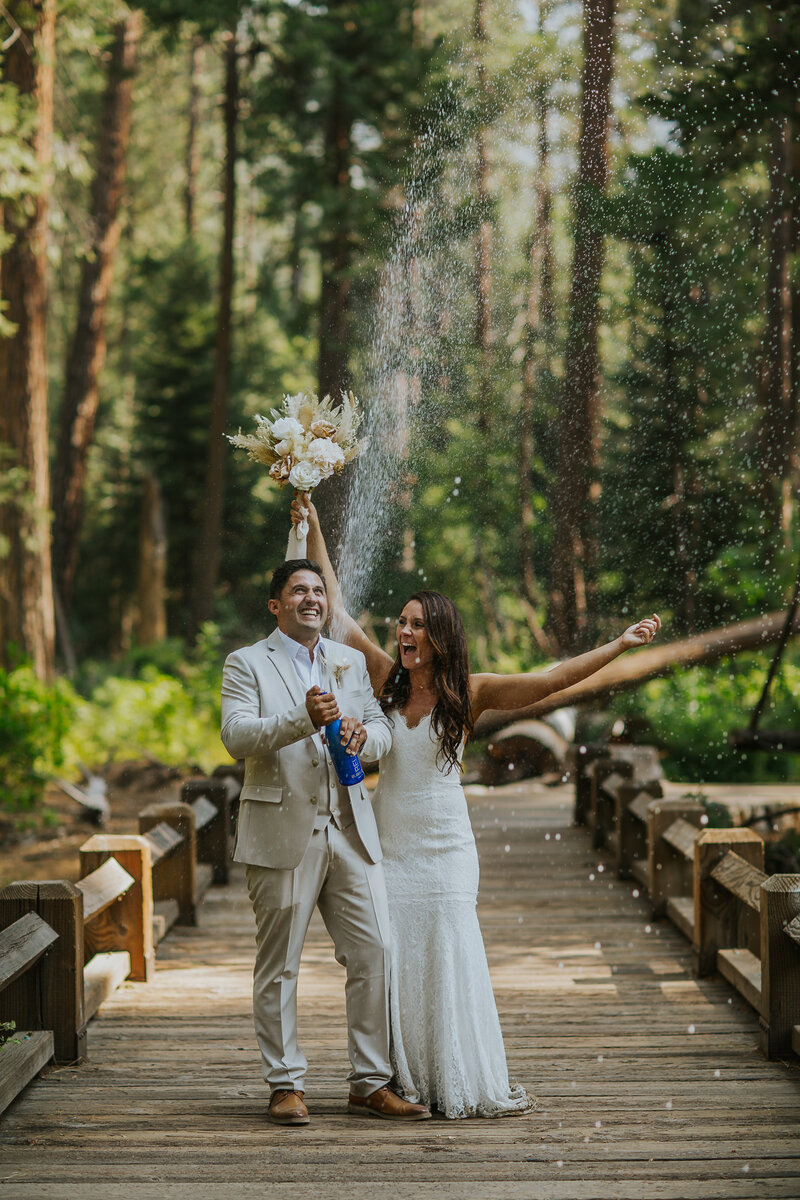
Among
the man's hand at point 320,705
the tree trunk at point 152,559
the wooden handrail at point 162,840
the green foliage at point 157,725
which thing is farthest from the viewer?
the tree trunk at point 152,559

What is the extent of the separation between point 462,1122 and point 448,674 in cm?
145

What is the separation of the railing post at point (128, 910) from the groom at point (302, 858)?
180 centimetres

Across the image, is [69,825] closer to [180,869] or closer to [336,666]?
[180,869]

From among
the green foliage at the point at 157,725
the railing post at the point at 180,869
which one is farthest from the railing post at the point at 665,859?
the green foliage at the point at 157,725

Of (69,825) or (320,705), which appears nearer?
(320,705)

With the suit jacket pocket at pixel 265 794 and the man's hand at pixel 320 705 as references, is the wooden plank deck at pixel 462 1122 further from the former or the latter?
the man's hand at pixel 320 705

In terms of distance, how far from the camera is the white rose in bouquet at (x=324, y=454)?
13.7 ft

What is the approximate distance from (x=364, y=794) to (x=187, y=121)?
1381 inches

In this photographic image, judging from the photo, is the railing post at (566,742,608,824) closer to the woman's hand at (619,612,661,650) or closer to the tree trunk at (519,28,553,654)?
the woman's hand at (619,612,661,650)

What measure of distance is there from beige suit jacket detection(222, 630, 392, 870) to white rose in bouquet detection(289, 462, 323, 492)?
0.55 metres

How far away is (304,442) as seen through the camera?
422 centimetres

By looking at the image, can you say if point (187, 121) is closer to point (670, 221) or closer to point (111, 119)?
point (111, 119)

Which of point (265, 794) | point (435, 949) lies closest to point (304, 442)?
point (265, 794)

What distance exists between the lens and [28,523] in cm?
1284
